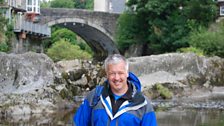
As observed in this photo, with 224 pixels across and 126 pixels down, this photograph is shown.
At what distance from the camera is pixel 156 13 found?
4212 centimetres

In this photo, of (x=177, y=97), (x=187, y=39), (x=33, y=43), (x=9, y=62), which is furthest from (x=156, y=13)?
(x=9, y=62)

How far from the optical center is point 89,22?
174 feet

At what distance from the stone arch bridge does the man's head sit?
1865 inches

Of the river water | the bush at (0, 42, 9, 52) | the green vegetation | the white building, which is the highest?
the white building

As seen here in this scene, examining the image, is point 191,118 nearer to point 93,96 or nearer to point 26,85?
point 26,85

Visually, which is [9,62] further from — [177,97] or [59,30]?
[59,30]

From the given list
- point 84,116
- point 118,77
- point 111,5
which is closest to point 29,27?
point 84,116

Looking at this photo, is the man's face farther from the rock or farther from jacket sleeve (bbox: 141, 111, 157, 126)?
the rock

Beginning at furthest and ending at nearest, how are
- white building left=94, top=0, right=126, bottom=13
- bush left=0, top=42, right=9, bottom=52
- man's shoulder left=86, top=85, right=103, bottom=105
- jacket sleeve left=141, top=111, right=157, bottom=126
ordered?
white building left=94, top=0, right=126, bottom=13, bush left=0, top=42, right=9, bottom=52, man's shoulder left=86, top=85, right=103, bottom=105, jacket sleeve left=141, top=111, right=157, bottom=126

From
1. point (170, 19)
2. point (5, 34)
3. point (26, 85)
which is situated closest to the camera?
point (26, 85)

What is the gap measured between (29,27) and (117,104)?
1545 inches

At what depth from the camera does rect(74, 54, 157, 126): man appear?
384 centimetres

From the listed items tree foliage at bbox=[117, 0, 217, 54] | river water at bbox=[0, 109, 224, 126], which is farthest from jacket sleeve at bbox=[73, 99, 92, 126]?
tree foliage at bbox=[117, 0, 217, 54]

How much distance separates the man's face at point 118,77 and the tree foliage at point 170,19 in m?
35.4
